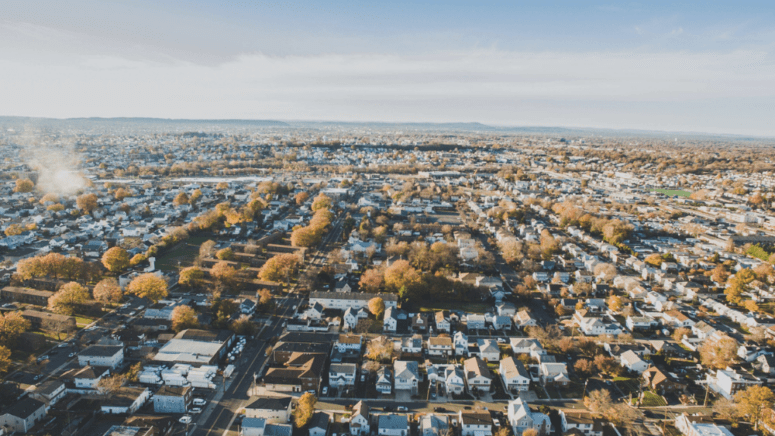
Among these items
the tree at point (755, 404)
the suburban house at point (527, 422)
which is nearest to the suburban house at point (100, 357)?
the suburban house at point (527, 422)

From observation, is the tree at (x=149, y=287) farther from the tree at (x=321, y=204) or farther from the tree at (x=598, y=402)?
the tree at (x=321, y=204)

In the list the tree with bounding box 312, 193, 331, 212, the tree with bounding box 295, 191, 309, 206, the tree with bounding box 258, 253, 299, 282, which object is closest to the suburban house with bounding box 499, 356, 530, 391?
the tree with bounding box 258, 253, 299, 282

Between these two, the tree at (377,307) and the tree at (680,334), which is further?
the tree at (377,307)

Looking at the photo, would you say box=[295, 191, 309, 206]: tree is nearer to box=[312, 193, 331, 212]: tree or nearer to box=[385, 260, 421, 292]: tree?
box=[312, 193, 331, 212]: tree

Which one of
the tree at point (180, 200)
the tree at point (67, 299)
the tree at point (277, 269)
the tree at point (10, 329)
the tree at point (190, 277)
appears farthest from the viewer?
the tree at point (180, 200)

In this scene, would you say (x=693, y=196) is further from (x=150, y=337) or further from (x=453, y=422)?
(x=150, y=337)

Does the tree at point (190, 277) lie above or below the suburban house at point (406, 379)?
above

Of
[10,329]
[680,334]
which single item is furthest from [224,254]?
[680,334]
